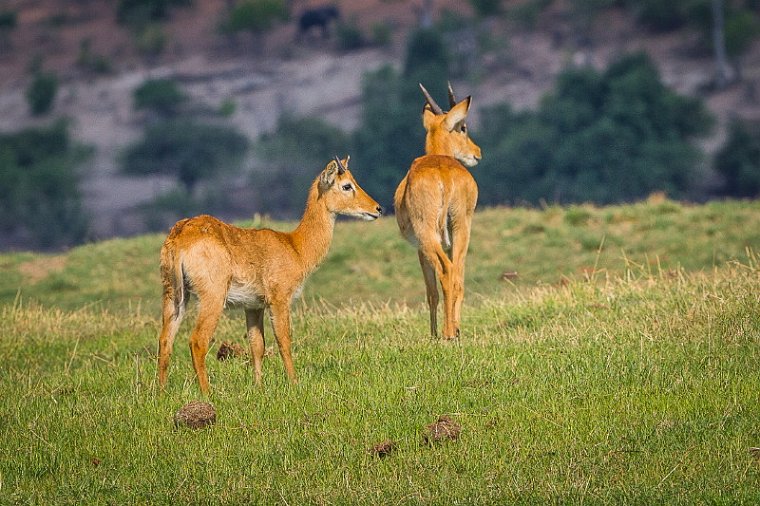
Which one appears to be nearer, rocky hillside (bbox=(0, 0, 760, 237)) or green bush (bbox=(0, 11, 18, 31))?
rocky hillside (bbox=(0, 0, 760, 237))

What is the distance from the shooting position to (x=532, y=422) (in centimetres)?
771

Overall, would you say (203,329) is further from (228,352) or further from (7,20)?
(7,20)

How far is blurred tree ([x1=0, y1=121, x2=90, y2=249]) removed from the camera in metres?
59.5

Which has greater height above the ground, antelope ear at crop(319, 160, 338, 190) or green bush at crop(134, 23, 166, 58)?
green bush at crop(134, 23, 166, 58)

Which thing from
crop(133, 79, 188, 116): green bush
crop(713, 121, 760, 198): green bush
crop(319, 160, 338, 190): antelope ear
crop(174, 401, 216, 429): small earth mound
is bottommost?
crop(174, 401, 216, 429): small earth mound

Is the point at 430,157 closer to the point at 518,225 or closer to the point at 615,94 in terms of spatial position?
the point at 518,225

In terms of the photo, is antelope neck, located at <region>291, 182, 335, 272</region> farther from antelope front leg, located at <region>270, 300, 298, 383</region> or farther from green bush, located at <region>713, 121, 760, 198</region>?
green bush, located at <region>713, 121, 760, 198</region>

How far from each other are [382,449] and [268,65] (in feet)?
229

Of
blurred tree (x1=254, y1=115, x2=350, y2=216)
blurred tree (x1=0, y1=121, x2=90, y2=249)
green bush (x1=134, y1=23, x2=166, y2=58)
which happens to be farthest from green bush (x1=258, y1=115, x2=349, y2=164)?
green bush (x1=134, y1=23, x2=166, y2=58)

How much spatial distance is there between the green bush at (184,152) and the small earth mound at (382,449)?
2292 inches

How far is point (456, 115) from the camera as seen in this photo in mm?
12195

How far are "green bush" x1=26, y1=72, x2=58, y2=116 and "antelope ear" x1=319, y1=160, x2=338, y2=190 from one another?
6616 cm

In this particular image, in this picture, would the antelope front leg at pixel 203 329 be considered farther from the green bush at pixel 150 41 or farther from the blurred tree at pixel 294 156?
the green bush at pixel 150 41

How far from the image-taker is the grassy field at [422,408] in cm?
684
